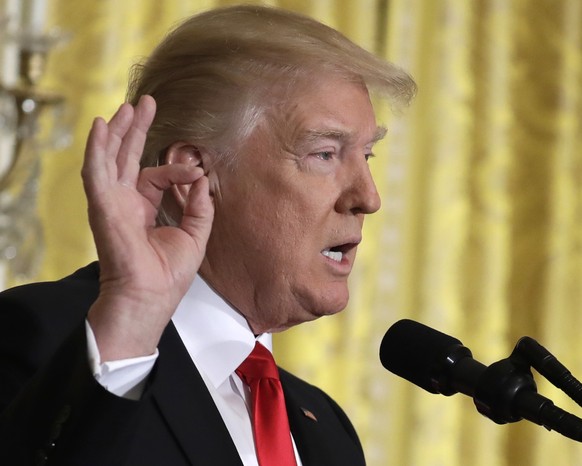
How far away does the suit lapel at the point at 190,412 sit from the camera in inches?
62.3

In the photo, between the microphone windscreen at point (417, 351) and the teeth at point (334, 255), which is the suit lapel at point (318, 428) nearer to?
the teeth at point (334, 255)

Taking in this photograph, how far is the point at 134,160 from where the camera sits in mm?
1349

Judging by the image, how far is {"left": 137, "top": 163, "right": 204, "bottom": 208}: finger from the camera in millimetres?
1470

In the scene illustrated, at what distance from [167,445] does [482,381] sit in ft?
1.70

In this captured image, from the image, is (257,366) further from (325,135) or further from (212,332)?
(325,135)

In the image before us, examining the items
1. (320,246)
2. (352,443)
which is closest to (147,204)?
(320,246)

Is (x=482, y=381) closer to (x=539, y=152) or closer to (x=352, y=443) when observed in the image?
(x=352, y=443)

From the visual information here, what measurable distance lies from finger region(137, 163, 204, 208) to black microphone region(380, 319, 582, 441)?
40cm

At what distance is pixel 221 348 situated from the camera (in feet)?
5.97

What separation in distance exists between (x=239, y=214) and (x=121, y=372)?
26.3 inches

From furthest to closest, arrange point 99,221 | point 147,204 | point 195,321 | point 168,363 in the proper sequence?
point 195,321
point 168,363
point 147,204
point 99,221

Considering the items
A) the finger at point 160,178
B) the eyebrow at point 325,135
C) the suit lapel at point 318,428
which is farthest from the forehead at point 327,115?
the suit lapel at point 318,428

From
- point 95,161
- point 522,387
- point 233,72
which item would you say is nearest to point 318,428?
point 233,72

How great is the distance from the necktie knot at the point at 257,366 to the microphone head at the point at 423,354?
376mm
